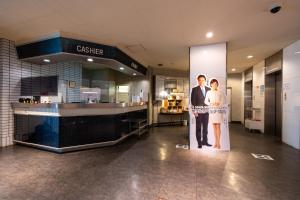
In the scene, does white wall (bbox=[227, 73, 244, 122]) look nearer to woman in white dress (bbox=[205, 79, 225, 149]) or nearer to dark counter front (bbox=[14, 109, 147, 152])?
woman in white dress (bbox=[205, 79, 225, 149])

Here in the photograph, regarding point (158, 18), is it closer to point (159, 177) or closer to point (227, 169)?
point (159, 177)

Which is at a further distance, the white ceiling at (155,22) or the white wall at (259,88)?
the white wall at (259,88)

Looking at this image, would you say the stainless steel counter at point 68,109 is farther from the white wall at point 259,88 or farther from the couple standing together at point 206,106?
the white wall at point 259,88

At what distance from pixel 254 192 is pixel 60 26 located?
16.6ft

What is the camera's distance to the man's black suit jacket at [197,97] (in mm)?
4758

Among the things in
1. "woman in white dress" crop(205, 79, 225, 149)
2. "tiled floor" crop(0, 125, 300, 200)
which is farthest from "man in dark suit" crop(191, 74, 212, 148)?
"tiled floor" crop(0, 125, 300, 200)

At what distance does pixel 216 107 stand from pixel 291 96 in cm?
254

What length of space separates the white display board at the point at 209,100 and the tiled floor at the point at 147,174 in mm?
426

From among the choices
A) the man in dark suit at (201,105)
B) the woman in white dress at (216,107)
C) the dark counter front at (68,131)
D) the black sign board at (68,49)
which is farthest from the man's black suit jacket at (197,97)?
the black sign board at (68,49)

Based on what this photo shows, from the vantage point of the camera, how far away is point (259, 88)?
7.41 m

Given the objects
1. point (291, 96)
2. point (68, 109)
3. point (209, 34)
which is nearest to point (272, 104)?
point (291, 96)

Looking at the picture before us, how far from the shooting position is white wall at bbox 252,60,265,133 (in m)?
7.06

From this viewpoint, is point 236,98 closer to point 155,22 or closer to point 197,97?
point 197,97

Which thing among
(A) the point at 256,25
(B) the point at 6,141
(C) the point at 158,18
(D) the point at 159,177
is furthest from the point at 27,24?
(A) the point at 256,25
